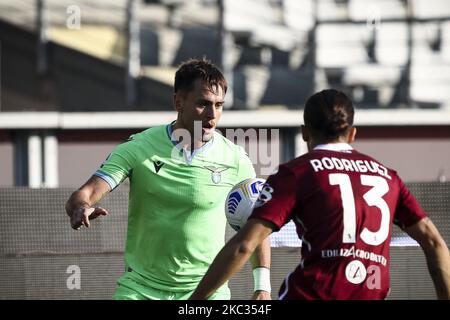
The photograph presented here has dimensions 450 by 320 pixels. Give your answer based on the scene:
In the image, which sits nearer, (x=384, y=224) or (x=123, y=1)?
(x=384, y=224)

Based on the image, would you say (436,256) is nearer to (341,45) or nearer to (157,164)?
(157,164)

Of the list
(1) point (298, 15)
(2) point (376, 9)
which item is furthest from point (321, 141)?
(2) point (376, 9)

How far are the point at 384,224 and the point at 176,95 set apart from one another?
1942 mm

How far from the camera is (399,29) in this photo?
53.3ft

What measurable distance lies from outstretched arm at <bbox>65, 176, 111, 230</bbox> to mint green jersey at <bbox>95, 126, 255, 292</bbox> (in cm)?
17

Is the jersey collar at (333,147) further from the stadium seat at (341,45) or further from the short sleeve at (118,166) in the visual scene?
the stadium seat at (341,45)

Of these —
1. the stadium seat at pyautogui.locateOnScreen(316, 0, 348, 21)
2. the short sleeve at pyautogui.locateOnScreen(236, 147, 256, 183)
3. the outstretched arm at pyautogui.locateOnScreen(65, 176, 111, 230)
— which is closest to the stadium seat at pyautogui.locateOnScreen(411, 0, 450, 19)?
the stadium seat at pyautogui.locateOnScreen(316, 0, 348, 21)

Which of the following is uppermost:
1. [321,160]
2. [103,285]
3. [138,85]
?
[138,85]

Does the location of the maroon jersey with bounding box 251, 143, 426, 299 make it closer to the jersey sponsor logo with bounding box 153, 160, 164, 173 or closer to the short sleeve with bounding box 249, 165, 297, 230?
the short sleeve with bounding box 249, 165, 297, 230

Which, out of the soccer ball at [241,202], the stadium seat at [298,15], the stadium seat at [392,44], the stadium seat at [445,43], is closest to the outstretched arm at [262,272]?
the soccer ball at [241,202]
